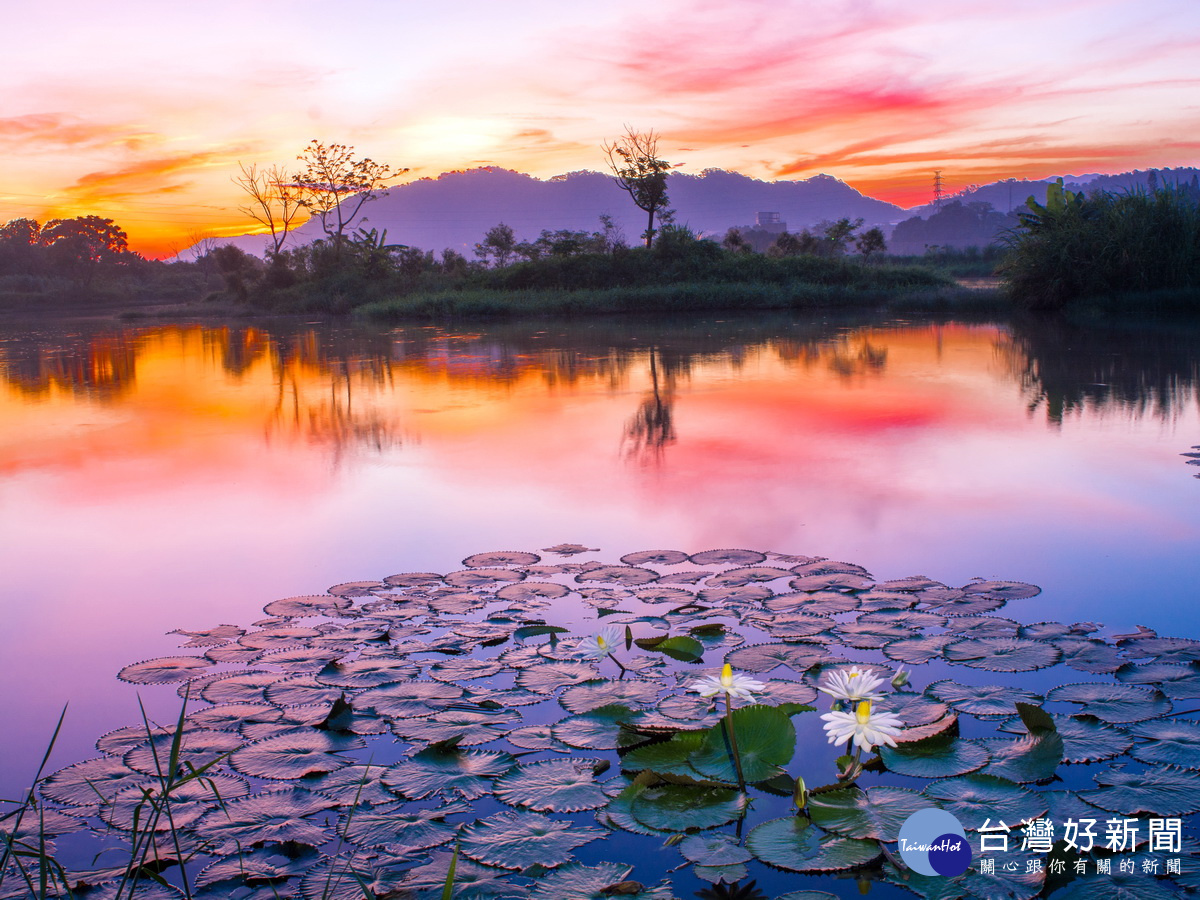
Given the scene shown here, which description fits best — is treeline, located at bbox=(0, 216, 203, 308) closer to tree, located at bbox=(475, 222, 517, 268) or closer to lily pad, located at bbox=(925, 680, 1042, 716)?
tree, located at bbox=(475, 222, 517, 268)

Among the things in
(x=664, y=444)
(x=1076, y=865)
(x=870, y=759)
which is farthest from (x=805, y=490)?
(x=1076, y=865)

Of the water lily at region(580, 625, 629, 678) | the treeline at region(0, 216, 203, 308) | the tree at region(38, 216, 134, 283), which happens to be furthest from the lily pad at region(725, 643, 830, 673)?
the tree at region(38, 216, 134, 283)

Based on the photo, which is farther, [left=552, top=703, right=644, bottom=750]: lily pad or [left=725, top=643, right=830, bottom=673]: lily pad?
[left=725, top=643, right=830, bottom=673]: lily pad

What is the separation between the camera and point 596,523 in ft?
14.0

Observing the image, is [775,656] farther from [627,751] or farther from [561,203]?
[561,203]

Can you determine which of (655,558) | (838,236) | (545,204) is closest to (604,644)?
(655,558)

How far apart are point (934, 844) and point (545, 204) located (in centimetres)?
16438

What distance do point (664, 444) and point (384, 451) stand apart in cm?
185

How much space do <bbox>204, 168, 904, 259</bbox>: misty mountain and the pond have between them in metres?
144

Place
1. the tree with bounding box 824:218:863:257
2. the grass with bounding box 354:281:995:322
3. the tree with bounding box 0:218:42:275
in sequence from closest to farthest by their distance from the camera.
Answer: the grass with bounding box 354:281:995:322
the tree with bounding box 824:218:863:257
the tree with bounding box 0:218:42:275

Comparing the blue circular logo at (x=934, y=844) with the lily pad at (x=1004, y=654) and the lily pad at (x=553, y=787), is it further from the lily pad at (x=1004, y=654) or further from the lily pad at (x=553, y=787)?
the lily pad at (x=1004, y=654)

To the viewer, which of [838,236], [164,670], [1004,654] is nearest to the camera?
[1004,654]

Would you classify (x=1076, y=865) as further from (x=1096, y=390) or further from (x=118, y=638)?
(x=1096, y=390)

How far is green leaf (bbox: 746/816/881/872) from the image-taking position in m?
1.77
